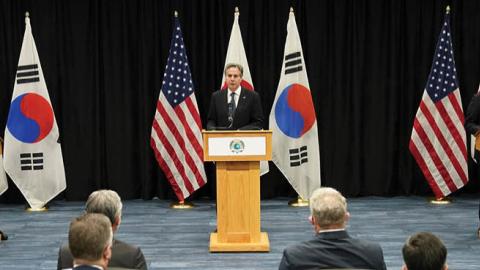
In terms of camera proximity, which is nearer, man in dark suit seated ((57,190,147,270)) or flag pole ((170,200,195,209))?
man in dark suit seated ((57,190,147,270))

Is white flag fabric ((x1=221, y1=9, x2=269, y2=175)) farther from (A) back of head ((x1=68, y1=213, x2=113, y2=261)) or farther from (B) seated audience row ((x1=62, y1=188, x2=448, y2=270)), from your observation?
(A) back of head ((x1=68, y1=213, x2=113, y2=261))

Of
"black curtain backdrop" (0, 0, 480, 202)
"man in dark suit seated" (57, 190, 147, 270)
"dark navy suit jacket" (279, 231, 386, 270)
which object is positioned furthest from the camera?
"black curtain backdrop" (0, 0, 480, 202)

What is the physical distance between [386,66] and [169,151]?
9.77 feet

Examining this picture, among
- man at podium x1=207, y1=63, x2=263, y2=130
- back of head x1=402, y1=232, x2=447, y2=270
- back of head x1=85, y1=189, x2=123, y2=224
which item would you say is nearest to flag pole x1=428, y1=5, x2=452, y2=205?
man at podium x1=207, y1=63, x2=263, y2=130

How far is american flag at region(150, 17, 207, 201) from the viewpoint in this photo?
851 cm

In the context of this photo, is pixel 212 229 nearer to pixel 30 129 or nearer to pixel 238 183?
pixel 238 183

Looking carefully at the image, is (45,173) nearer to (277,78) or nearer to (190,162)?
(190,162)

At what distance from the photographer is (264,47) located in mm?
9141

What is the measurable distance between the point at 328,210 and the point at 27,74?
6.01 metres

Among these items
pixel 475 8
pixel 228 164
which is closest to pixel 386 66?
pixel 475 8

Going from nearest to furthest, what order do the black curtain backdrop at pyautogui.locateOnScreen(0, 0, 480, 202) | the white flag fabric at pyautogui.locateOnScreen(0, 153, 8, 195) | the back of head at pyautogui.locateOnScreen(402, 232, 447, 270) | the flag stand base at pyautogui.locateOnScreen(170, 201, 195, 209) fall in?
the back of head at pyautogui.locateOnScreen(402, 232, 447, 270) → the white flag fabric at pyautogui.locateOnScreen(0, 153, 8, 195) → the flag stand base at pyautogui.locateOnScreen(170, 201, 195, 209) → the black curtain backdrop at pyautogui.locateOnScreen(0, 0, 480, 202)

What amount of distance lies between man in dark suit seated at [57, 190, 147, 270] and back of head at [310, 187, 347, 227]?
872mm

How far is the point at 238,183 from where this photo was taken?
6367 mm

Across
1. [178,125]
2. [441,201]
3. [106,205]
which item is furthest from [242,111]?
[106,205]
